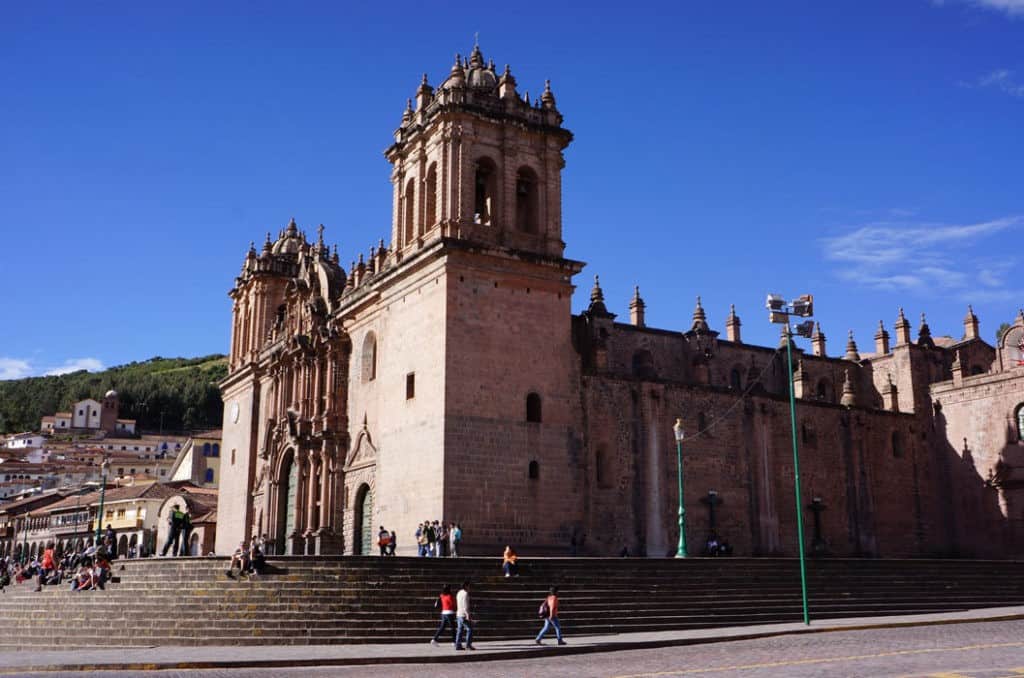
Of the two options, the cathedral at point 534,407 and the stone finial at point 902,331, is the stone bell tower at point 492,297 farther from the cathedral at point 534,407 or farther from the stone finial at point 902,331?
the stone finial at point 902,331

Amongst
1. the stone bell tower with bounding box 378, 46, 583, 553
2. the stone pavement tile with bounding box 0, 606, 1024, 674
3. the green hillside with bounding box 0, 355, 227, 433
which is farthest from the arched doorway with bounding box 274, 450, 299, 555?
the green hillside with bounding box 0, 355, 227, 433

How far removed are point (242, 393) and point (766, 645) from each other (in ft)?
111

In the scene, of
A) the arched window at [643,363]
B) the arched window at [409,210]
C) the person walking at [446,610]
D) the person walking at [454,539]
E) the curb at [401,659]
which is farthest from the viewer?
the arched window at [643,363]

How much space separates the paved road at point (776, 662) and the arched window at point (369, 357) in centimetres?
1841

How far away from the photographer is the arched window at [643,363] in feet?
126

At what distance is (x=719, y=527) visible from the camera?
118 feet

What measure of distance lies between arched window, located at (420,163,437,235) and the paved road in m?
A: 17.8

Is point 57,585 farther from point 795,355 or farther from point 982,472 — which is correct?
point 982,472

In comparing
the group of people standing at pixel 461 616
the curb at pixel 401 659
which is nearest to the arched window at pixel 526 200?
the group of people standing at pixel 461 616

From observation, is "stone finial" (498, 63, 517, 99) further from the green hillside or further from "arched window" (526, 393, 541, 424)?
the green hillside

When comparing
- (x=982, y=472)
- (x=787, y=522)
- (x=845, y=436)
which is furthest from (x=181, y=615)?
(x=982, y=472)

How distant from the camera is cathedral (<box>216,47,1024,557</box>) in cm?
3100

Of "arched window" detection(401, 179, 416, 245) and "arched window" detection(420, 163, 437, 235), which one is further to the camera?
"arched window" detection(401, 179, 416, 245)

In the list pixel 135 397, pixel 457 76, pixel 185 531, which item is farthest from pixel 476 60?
pixel 135 397
